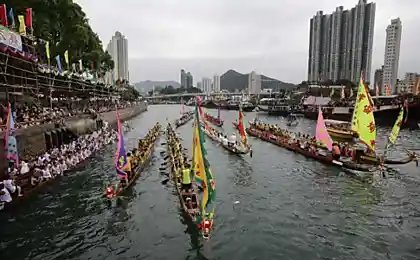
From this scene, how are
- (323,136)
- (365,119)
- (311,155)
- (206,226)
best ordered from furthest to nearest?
(311,155) < (323,136) < (365,119) < (206,226)

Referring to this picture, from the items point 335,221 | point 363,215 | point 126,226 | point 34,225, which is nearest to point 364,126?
point 363,215

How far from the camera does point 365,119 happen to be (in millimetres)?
27609

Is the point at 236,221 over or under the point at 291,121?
under

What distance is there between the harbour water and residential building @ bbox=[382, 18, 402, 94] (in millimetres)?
146686

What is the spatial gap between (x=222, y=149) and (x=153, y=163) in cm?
1157

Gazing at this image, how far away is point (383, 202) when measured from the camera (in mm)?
20812

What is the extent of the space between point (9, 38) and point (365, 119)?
3421 centimetres

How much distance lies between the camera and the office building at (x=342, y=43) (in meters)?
147

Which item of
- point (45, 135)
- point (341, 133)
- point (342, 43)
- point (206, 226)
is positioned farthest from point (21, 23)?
point (342, 43)

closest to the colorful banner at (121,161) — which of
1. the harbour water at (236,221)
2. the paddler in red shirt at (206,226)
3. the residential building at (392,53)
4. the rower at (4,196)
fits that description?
the harbour water at (236,221)

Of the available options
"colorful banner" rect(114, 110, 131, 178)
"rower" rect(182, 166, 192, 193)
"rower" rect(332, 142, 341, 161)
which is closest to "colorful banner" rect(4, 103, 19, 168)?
"colorful banner" rect(114, 110, 131, 178)

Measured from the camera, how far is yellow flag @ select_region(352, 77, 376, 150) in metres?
27.2

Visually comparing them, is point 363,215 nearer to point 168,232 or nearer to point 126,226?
point 168,232

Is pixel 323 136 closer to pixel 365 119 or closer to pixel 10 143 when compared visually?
pixel 365 119
